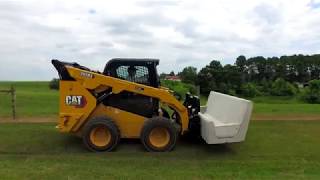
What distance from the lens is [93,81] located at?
1017 cm

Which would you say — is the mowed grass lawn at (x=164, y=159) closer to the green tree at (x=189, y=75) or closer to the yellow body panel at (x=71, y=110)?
the yellow body panel at (x=71, y=110)

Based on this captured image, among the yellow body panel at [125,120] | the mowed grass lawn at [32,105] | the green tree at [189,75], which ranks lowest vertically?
the mowed grass lawn at [32,105]

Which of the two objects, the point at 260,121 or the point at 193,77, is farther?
the point at 193,77

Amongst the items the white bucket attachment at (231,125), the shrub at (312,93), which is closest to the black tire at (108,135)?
the white bucket attachment at (231,125)

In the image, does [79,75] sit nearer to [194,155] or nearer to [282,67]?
[194,155]

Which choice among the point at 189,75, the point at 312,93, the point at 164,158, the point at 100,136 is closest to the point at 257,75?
the point at 312,93

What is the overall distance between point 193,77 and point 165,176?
3264 centimetres

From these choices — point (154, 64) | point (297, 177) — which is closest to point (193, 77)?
point (154, 64)

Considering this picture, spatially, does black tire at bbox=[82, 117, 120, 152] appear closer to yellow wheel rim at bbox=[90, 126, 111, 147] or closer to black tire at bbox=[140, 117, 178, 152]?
yellow wheel rim at bbox=[90, 126, 111, 147]

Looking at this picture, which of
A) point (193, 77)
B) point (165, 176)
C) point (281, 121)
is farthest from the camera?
point (193, 77)

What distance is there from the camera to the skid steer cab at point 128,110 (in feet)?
32.8

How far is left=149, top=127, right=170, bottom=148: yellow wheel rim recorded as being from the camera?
33.0 ft

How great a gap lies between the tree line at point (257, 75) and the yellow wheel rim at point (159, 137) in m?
24.9

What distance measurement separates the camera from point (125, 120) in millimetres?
10344
